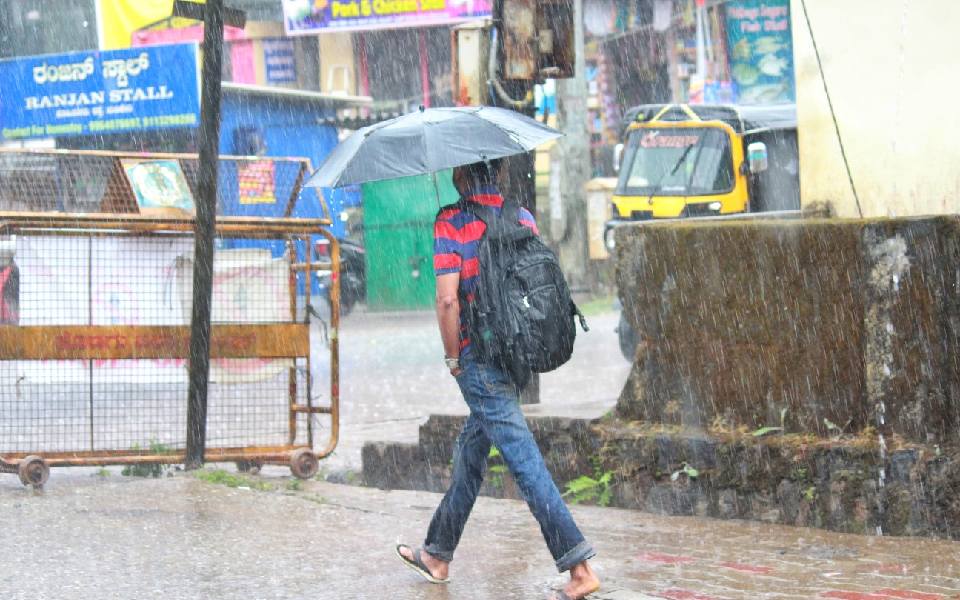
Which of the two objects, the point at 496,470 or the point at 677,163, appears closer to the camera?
the point at 496,470

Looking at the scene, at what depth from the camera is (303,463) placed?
7.79 metres

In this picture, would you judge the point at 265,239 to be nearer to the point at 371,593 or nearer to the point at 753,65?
the point at 371,593

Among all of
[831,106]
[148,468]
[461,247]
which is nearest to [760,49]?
[831,106]

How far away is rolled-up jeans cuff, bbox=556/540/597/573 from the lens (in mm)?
4902

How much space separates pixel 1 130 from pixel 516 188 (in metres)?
17.1

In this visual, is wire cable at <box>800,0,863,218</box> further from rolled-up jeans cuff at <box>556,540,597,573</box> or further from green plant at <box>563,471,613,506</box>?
rolled-up jeans cuff at <box>556,540,597,573</box>

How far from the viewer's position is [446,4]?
86.7 ft

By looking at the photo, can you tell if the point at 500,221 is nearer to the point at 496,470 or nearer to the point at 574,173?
the point at 496,470

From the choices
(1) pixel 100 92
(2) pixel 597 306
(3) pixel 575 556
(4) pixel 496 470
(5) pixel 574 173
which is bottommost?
(2) pixel 597 306

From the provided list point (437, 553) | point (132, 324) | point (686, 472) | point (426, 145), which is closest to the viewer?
point (426, 145)

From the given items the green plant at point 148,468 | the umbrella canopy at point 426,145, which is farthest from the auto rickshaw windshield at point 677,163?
the umbrella canopy at point 426,145

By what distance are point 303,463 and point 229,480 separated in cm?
56

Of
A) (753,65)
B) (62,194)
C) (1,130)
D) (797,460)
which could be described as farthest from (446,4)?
(797,460)

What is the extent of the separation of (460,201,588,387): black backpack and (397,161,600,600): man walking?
0.20 ft
